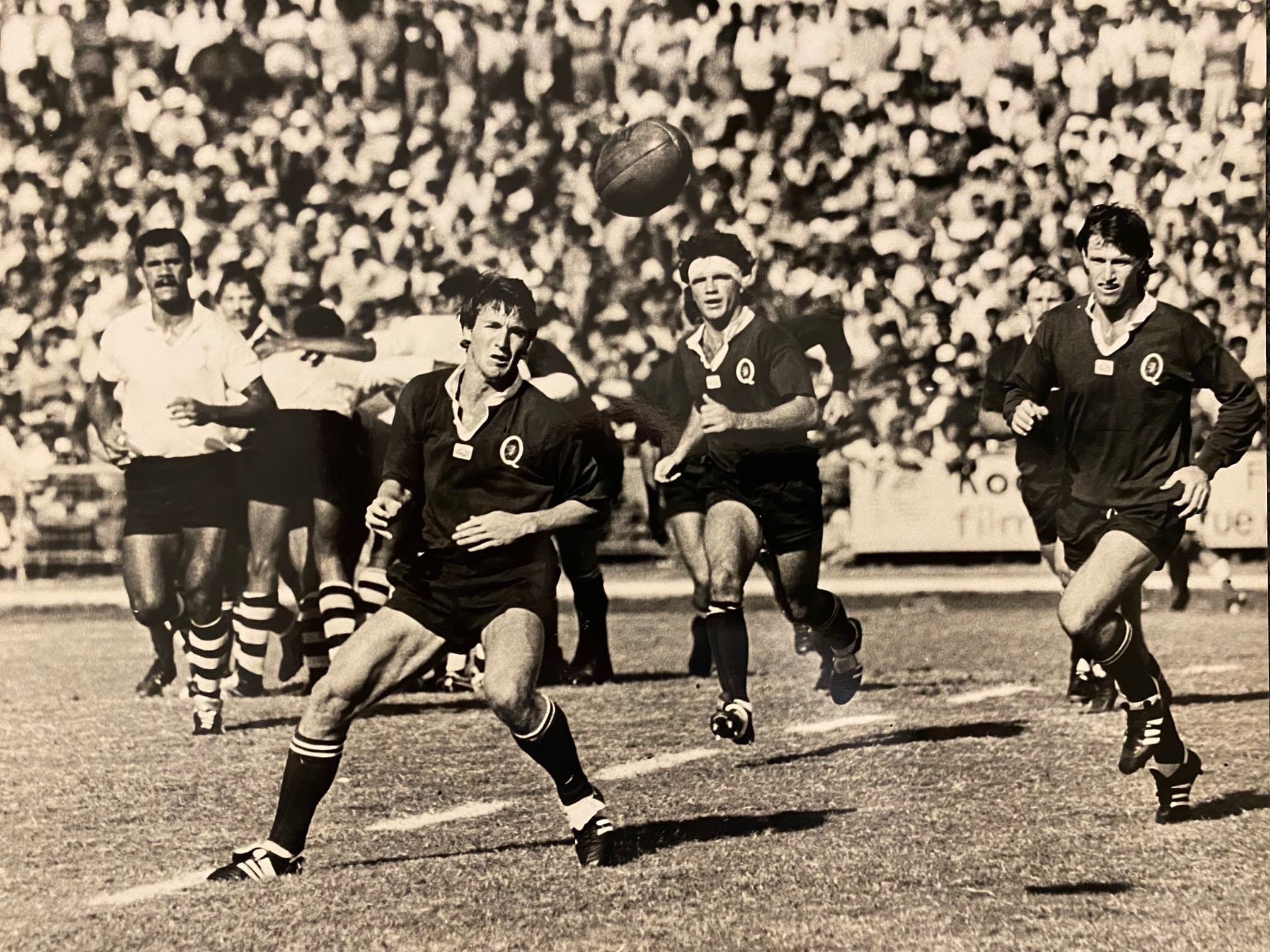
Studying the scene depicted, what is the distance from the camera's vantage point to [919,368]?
4309mm

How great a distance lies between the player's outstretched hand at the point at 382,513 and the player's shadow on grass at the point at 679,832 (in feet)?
2.51

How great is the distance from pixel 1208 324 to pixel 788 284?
109 cm

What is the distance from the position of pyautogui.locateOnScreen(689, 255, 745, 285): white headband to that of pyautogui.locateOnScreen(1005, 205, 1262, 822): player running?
2.55 feet

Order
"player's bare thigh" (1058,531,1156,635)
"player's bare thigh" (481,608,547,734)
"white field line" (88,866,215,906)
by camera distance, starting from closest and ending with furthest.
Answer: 1. "player's bare thigh" (481,608,547,734)
2. "white field line" (88,866,215,906)
3. "player's bare thigh" (1058,531,1156,635)

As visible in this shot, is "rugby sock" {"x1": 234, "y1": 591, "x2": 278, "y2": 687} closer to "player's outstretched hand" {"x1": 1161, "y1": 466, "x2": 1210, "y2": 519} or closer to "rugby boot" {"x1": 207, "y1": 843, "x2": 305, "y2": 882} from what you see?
"rugby boot" {"x1": 207, "y1": 843, "x2": 305, "y2": 882}

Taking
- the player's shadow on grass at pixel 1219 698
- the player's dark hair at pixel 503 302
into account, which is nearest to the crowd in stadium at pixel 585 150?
the player's dark hair at pixel 503 302

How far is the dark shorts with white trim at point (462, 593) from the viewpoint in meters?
3.46

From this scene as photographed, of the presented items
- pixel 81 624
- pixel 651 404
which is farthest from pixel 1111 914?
pixel 81 624

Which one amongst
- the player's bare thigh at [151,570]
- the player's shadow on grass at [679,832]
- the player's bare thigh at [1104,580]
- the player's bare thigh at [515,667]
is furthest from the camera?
the player's bare thigh at [151,570]

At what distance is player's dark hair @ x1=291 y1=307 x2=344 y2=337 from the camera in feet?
13.5

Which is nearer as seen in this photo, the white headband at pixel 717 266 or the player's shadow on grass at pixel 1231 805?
the player's shadow on grass at pixel 1231 805

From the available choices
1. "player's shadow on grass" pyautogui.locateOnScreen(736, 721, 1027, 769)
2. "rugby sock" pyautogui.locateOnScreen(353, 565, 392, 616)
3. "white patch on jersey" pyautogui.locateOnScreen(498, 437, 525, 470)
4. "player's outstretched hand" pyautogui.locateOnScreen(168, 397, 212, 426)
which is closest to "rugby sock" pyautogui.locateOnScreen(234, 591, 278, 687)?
"rugby sock" pyautogui.locateOnScreen(353, 565, 392, 616)

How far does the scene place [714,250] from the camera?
4078 millimetres

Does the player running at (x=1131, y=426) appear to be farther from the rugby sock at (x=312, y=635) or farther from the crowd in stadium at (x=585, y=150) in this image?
the rugby sock at (x=312, y=635)
